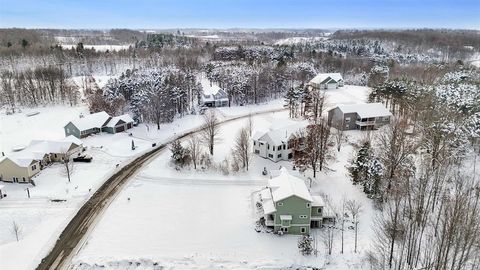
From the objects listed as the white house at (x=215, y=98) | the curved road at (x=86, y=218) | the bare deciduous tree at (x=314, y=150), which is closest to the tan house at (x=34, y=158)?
the curved road at (x=86, y=218)

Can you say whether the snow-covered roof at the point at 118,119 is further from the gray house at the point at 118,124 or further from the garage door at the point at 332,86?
the garage door at the point at 332,86

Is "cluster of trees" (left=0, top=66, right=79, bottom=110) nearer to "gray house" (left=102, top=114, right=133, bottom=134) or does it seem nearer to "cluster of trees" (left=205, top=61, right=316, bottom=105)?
"gray house" (left=102, top=114, right=133, bottom=134)

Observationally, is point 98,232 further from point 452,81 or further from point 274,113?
point 452,81

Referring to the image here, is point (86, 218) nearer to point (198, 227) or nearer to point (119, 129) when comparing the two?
point (198, 227)

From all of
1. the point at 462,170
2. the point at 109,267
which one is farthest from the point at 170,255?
the point at 462,170

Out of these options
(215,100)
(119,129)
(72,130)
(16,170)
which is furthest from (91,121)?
(215,100)
